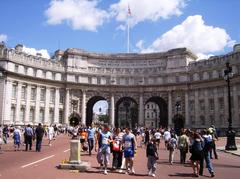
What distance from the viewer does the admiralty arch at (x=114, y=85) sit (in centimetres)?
6869

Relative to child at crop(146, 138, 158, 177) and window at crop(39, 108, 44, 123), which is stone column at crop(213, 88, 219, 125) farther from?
child at crop(146, 138, 158, 177)

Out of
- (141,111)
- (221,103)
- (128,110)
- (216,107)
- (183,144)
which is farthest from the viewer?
(128,110)

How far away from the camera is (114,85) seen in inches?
3189

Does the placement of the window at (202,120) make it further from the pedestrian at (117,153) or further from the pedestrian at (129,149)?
the pedestrian at (129,149)

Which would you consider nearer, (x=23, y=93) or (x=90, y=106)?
(x=23, y=93)

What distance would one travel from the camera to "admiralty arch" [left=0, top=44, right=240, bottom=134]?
68.7 meters

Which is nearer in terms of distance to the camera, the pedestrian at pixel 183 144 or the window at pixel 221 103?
the pedestrian at pixel 183 144

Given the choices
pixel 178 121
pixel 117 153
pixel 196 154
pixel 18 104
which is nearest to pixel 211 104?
pixel 178 121

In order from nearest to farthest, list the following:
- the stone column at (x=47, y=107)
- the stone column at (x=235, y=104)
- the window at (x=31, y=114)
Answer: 1. the stone column at (x=235, y=104)
2. the window at (x=31, y=114)
3. the stone column at (x=47, y=107)

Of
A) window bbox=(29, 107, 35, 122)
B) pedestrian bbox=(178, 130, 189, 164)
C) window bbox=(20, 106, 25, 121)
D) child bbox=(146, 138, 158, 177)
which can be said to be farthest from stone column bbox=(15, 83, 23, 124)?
child bbox=(146, 138, 158, 177)

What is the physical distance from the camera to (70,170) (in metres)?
16.9

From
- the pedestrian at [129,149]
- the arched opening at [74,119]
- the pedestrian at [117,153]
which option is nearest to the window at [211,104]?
the arched opening at [74,119]

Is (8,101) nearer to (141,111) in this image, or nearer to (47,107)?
(47,107)

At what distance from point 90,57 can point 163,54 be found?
58.8ft
